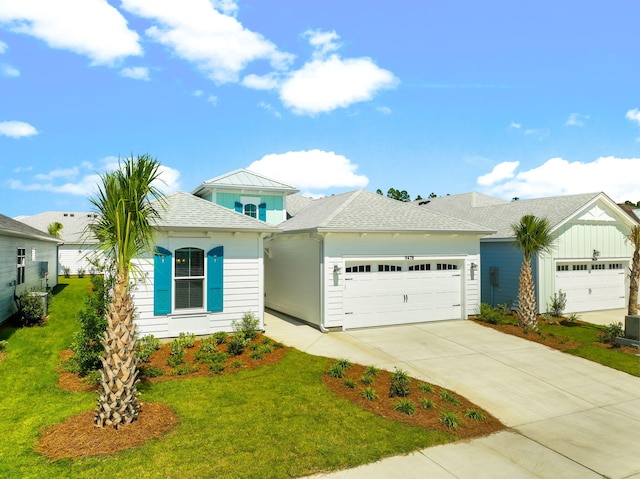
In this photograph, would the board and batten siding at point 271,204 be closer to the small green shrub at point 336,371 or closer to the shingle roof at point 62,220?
the small green shrub at point 336,371

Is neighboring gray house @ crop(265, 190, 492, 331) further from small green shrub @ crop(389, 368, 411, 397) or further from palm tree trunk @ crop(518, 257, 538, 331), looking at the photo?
small green shrub @ crop(389, 368, 411, 397)

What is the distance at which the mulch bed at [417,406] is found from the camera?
676 cm

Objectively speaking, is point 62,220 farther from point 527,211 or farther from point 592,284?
point 592,284

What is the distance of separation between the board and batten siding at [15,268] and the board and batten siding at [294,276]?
9220 millimetres

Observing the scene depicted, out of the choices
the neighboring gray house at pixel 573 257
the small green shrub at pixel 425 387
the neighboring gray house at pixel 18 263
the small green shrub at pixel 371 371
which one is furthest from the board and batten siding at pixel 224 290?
the neighboring gray house at pixel 573 257

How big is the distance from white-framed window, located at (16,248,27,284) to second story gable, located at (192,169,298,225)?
7.29m

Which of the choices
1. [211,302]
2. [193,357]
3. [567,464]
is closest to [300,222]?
[211,302]

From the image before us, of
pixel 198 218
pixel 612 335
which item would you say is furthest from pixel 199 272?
pixel 612 335

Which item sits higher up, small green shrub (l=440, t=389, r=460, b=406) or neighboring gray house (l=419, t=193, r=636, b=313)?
neighboring gray house (l=419, t=193, r=636, b=313)

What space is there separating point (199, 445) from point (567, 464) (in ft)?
17.1

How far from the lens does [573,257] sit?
58.0ft

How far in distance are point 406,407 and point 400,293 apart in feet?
24.6

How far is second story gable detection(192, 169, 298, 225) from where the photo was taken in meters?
18.5

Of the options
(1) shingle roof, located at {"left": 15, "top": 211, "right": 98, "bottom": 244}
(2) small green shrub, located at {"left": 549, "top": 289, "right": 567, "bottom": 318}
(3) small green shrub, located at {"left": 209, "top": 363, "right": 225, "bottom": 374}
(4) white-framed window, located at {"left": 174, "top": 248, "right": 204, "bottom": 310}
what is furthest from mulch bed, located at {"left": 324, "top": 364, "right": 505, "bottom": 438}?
(1) shingle roof, located at {"left": 15, "top": 211, "right": 98, "bottom": 244}
